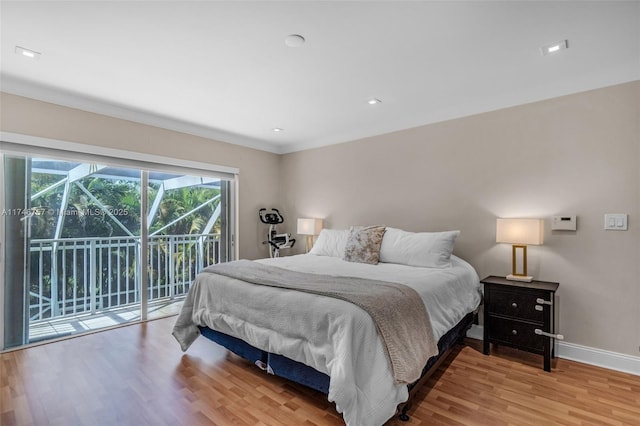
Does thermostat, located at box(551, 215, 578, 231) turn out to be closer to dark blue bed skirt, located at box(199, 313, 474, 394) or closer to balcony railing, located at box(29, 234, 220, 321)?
dark blue bed skirt, located at box(199, 313, 474, 394)

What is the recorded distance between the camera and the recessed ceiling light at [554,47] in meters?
2.13

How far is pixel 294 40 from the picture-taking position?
2.09 meters

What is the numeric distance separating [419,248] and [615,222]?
1.53 metres

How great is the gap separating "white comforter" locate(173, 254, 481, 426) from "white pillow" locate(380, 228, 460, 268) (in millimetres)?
116

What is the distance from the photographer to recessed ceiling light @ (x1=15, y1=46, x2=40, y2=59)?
7.24 feet

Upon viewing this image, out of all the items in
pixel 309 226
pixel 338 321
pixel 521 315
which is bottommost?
pixel 521 315

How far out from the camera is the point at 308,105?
3314 mm

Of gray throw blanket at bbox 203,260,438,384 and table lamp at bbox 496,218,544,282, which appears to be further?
table lamp at bbox 496,218,544,282

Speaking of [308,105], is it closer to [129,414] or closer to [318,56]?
[318,56]

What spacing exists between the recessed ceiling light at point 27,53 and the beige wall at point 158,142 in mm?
742

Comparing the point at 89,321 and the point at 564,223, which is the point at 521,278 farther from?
the point at 89,321

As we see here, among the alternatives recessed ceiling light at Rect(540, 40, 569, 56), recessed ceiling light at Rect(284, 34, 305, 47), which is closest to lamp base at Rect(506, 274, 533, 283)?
recessed ceiling light at Rect(540, 40, 569, 56)

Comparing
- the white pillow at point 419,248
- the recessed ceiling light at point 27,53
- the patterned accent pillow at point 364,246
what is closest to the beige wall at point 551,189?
the white pillow at point 419,248

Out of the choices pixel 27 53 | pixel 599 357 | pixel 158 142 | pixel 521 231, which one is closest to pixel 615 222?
Answer: pixel 521 231
